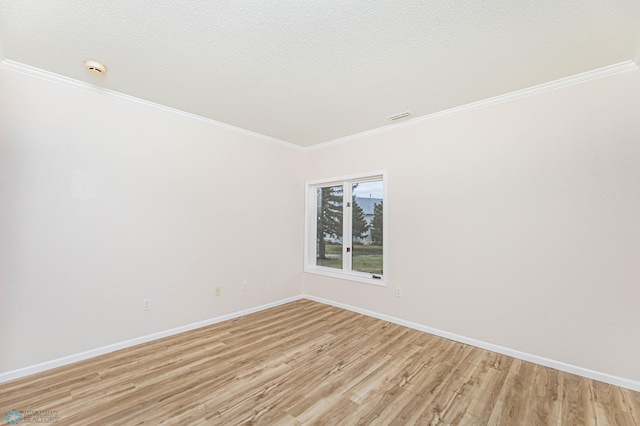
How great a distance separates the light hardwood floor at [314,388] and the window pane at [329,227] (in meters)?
1.71

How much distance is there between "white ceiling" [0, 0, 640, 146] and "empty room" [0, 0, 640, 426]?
17mm

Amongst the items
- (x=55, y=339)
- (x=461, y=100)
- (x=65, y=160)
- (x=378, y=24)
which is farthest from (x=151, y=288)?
(x=461, y=100)

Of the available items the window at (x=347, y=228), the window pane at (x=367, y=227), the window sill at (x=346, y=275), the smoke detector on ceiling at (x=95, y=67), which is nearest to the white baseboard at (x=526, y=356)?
the window sill at (x=346, y=275)

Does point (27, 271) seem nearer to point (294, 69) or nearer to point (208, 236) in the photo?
point (208, 236)

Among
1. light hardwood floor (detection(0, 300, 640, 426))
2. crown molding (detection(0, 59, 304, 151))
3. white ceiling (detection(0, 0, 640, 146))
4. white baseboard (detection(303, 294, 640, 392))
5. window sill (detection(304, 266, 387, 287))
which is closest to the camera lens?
white ceiling (detection(0, 0, 640, 146))

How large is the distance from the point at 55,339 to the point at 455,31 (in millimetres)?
4088

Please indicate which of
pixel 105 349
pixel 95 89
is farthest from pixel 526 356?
pixel 95 89

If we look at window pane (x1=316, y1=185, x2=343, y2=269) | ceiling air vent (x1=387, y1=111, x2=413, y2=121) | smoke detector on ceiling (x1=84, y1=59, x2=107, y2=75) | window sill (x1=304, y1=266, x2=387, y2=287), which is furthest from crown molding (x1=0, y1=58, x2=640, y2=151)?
window sill (x1=304, y1=266, x2=387, y2=287)

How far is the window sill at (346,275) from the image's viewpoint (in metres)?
3.71

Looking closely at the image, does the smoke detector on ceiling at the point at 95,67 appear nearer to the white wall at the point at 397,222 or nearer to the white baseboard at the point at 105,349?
the white wall at the point at 397,222

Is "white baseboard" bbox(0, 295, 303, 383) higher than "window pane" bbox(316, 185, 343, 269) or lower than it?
lower

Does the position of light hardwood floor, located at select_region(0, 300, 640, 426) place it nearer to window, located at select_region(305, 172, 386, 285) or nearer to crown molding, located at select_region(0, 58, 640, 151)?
window, located at select_region(305, 172, 386, 285)

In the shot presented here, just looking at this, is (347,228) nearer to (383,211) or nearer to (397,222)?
(383,211)

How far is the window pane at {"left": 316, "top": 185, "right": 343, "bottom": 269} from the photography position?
4457 mm
